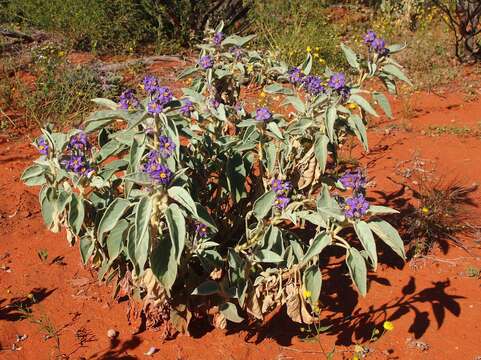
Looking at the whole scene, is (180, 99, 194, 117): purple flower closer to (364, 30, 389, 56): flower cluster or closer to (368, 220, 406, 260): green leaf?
(364, 30, 389, 56): flower cluster

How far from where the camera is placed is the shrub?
5.71ft

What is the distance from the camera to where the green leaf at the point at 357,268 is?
1.76 meters

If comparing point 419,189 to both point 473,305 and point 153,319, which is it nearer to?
point 473,305

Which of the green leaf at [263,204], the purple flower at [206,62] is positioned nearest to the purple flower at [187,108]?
the purple flower at [206,62]

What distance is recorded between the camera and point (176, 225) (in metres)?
1.62

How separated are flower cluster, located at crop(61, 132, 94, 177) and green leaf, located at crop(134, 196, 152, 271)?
36 centimetres

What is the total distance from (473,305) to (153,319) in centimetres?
165

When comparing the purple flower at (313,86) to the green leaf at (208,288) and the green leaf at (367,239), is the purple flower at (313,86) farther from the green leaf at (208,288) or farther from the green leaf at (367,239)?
the green leaf at (208,288)

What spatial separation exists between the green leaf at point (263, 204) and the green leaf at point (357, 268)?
365 mm

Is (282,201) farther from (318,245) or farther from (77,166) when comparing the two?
(77,166)

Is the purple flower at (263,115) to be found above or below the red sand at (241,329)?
above

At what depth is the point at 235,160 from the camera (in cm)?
219

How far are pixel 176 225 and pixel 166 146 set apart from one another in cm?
30

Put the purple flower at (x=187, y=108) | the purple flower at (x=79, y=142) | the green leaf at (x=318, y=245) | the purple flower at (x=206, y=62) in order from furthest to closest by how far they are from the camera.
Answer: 1. the purple flower at (x=206, y=62)
2. the purple flower at (x=187, y=108)
3. the purple flower at (x=79, y=142)
4. the green leaf at (x=318, y=245)
